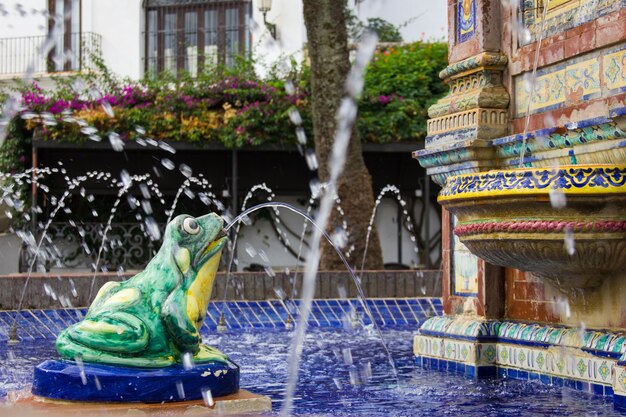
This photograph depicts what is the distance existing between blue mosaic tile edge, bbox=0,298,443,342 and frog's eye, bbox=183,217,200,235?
436 cm

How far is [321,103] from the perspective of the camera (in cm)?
1335

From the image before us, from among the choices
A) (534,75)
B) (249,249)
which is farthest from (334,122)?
(249,249)

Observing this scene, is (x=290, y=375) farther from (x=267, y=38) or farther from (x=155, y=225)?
(x=267, y=38)

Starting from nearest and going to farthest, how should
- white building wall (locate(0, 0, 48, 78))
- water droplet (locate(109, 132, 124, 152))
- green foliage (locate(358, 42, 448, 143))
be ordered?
water droplet (locate(109, 132, 124, 152)) → green foliage (locate(358, 42, 448, 143)) → white building wall (locate(0, 0, 48, 78))

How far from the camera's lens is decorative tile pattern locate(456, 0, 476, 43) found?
23.5ft

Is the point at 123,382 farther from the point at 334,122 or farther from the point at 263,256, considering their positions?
the point at 263,256

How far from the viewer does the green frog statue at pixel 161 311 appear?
15.7ft

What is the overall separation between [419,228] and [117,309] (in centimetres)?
1530

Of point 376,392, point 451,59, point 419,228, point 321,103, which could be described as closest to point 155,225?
point 419,228

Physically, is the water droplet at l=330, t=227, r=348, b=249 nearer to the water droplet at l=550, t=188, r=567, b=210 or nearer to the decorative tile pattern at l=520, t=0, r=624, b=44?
the decorative tile pattern at l=520, t=0, r=624, b=44

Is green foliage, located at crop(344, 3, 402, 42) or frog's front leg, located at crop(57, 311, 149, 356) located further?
green foliage, located at crop(344, 3, 402, 42)

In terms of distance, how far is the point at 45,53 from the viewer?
26000 mm

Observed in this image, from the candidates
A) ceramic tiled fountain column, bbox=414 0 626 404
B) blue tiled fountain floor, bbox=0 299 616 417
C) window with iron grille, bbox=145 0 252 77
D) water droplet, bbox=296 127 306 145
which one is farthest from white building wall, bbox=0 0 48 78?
ceramic tiled fountain column, bbox=414 0 626 404

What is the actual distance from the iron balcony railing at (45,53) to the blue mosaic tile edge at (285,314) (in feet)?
49.6
